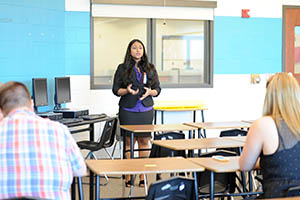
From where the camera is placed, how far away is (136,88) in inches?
236

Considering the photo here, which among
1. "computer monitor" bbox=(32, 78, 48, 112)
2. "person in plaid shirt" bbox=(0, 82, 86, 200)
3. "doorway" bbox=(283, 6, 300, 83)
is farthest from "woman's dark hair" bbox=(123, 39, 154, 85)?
"person in plaid shirt" bbox=(0, 82, 86, 200)

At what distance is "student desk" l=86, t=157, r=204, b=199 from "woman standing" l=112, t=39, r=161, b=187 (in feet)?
7.49

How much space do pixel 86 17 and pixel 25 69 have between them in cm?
159

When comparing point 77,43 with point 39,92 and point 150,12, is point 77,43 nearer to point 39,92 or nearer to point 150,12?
point 150,12

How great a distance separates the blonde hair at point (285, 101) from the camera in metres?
3.12

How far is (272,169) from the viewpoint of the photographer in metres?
3.17

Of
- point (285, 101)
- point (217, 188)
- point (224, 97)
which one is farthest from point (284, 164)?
point (224, 97)

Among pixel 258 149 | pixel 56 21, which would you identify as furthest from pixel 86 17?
pixel 258 149

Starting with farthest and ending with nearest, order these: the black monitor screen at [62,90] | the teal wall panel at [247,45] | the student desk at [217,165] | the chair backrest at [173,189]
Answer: the teal wall panel at [247,45], the black monitor screen at [62,90], the student desk at [217,165], the chair backrest at [173,189]

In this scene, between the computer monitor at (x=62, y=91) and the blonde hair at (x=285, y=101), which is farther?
the computer monitor at (x=62, y=91)

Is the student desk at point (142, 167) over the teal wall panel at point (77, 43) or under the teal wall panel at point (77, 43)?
under

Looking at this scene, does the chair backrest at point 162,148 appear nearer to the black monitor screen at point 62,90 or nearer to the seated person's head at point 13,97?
the black monitor screen at point 62,90

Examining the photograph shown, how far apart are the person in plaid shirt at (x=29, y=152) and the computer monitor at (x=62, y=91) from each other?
3.94 metres

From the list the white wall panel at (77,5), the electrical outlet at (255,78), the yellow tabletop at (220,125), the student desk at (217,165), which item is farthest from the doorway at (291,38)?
the student desk at (217,165)
